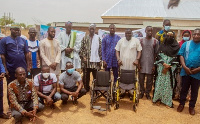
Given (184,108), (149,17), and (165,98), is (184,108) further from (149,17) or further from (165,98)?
(149,17)

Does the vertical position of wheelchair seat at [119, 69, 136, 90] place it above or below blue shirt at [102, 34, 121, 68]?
below

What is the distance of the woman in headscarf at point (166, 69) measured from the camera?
15.5ft

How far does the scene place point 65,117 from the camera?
13.8 feet

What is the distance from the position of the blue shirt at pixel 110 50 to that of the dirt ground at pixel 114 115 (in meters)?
1.29

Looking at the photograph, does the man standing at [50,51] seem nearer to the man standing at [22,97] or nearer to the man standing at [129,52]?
the man standing at [22,97]

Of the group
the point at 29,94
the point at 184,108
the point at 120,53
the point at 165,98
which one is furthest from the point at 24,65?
the point at 184,108

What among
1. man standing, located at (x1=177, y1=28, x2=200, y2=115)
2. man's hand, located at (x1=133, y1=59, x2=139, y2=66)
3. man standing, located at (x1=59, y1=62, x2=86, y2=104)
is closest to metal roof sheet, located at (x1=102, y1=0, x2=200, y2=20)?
man's hand, located at (x1=133, y1=59, x2=139, y2=66)

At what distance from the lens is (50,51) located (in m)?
4.88

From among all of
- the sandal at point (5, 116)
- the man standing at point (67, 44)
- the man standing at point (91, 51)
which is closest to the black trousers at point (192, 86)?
the man standing at point (91, 51)

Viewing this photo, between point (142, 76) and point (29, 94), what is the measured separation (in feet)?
10.3

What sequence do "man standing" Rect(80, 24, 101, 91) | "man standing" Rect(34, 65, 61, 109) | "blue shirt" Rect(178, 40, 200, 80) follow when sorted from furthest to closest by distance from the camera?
"man standing" Rect(80, 24, 101, 91), "man standing" Rect(34, 65, 61, 109), "blue shirt" Rect(178, 40, 200, 80)

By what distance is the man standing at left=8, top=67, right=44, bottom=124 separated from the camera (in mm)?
3621

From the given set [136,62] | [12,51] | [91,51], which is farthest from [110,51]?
[12,51]

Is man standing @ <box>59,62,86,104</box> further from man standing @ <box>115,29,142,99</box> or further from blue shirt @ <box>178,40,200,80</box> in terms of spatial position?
blue shirt @ <box>178,40,200,80</box>
